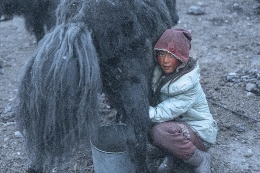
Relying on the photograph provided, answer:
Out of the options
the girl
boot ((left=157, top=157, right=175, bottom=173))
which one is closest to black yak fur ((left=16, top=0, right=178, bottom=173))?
the girl

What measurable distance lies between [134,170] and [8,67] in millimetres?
2583

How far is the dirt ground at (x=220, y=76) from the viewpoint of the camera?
2.63m

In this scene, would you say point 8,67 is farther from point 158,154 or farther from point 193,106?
point 193,106

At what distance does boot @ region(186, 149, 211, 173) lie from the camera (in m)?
2.29

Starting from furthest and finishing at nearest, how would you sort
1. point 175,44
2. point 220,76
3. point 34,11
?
point 34,11, point 220,76, point 175,44

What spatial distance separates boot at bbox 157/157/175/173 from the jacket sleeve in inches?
16.3

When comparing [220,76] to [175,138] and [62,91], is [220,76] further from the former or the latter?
[62,91]

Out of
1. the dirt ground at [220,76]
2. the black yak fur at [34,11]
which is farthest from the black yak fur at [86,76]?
the black yak fur at [34,11]

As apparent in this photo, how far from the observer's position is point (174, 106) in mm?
2148

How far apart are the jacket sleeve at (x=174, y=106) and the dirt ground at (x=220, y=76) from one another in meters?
0.31

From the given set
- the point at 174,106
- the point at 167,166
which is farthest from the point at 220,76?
the point at 174,106

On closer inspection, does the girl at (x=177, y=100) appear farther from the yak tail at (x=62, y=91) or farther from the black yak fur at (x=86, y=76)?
the yak tail at (x=62, y=91)

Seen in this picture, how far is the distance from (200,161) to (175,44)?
0.79m

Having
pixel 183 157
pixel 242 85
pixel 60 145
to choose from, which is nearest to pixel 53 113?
pixel 60 145
